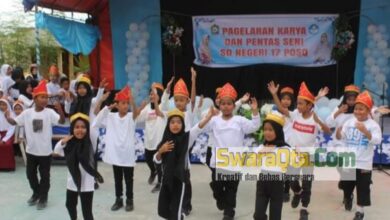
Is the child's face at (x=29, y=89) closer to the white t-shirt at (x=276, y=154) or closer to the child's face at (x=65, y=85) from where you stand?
the child's face at (x=65, y=85)

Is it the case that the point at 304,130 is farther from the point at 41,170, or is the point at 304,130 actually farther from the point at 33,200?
the point at 33,200

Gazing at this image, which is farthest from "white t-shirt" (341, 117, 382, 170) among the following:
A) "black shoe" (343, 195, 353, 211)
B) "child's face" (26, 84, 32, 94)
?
"child's face" (26, 84, 32, 94)

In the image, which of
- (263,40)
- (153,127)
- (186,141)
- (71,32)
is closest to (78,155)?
(186,141)

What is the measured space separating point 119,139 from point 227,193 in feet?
4.54

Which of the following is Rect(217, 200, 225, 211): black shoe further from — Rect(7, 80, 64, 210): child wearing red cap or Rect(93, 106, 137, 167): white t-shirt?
Rect(7, 80, 64, 210): child wearing red cap

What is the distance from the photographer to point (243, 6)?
11.5m

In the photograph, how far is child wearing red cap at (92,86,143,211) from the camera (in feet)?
17.5

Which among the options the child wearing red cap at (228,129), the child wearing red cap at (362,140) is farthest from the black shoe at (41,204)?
the child wearing red cap at (362,140)

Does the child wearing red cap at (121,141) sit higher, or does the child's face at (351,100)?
the child's face at (351,100)

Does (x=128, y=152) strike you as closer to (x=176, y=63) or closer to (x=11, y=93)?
(x=11, y=93)

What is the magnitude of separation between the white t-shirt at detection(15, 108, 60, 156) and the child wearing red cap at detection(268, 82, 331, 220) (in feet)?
8.69

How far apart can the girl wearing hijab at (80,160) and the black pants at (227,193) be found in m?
1.35

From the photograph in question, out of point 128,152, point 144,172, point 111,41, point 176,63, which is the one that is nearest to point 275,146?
point 128,152

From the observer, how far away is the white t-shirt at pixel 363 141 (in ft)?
15.6
